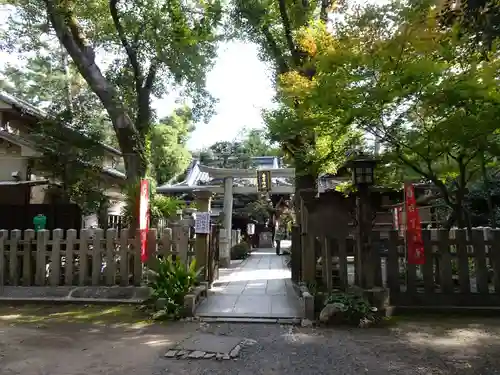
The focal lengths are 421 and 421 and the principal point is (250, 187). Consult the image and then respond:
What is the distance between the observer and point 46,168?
525 inches

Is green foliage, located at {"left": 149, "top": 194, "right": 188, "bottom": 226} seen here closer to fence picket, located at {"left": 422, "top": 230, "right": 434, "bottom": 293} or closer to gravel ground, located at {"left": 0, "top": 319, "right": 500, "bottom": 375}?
gravel ground, located at {"left": 0, "top": 319, "right": 500, "bottom": 375}

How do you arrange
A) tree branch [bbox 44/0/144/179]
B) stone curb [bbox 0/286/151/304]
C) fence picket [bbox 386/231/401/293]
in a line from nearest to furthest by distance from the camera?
1. fence picket [bbox 386/231/401/293]
2. stone curb [bbox 0/286/151/304]
3. tree branch [bbox 44/0/144/179]

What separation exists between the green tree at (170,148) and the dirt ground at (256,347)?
2146 cm

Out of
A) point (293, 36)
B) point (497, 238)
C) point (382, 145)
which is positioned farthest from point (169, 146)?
point (497, 238)

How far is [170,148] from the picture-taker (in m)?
29.9

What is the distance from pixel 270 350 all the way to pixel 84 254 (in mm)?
5568

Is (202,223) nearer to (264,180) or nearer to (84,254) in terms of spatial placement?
(84,254)

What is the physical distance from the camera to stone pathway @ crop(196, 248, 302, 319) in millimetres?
7719

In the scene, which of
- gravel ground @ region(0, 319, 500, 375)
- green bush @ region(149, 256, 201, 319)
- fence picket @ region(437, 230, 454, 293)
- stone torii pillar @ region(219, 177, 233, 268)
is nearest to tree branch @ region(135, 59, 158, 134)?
stone torii pillar @ region(219, 177, 233, 268)

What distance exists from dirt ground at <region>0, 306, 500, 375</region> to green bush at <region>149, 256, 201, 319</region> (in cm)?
40

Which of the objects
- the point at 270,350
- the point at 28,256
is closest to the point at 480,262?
the point at 270,350

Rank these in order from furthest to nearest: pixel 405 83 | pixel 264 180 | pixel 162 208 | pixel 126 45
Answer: pixel 264 180
pixel 162 208
pixel 126 45
pixel 405 83

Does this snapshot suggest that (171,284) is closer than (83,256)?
Yes

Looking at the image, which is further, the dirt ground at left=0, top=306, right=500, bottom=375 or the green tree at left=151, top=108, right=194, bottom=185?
the green tree at left=151, top=108, right=194, bottom=185
